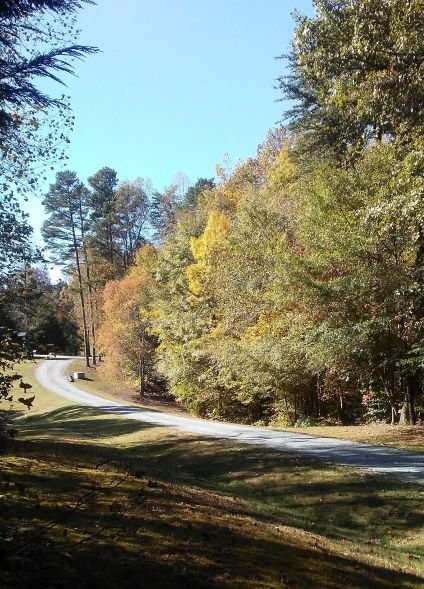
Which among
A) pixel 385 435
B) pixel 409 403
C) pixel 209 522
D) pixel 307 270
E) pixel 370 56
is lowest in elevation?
pixel 385 435

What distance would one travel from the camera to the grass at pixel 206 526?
4.33 meters

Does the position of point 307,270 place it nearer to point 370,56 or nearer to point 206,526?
point 370,56

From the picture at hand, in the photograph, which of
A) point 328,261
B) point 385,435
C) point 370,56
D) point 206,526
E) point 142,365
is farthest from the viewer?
point 142,365

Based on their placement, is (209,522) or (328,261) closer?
(209,522)

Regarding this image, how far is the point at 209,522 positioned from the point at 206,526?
0.70ft

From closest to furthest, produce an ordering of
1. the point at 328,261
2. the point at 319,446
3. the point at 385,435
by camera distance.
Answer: the point at 319,446
the point at 385,435
the point at 328,261

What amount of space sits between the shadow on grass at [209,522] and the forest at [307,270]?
1.94m

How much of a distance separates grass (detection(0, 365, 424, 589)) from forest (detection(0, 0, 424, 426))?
74.3 inches

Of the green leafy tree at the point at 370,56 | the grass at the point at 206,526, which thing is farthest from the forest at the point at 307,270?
the grass at the point at 206,526

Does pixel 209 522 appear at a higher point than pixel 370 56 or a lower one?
lower

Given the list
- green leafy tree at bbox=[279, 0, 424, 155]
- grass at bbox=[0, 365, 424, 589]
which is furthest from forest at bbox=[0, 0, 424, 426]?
grass at bbox=[0, 365, 424, 589]

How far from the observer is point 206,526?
591 cm

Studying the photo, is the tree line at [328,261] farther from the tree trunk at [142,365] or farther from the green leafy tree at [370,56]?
the tree trunk at [142,365]

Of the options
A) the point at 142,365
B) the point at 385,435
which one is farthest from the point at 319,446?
the point at 142,365
